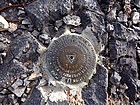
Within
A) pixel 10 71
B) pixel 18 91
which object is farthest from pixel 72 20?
pixel 18 91

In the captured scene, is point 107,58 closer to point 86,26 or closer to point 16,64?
point 86,26

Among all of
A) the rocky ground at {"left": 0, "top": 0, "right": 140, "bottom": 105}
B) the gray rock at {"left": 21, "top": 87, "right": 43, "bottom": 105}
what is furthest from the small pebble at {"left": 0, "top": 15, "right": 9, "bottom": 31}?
the gray rock at {"left": 21, "top": 87, "right": 43, "bottom": 105}

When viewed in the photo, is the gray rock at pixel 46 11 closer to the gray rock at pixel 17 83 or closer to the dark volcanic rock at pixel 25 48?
the dark volcanic rock at pixel 25 48

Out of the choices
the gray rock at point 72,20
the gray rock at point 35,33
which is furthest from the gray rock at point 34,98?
the gray rock at point 72,20

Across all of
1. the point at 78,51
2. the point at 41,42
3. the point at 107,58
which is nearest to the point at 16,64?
the point at 41,42

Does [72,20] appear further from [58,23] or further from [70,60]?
[70,60]

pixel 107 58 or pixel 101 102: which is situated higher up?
pixel 107 58
